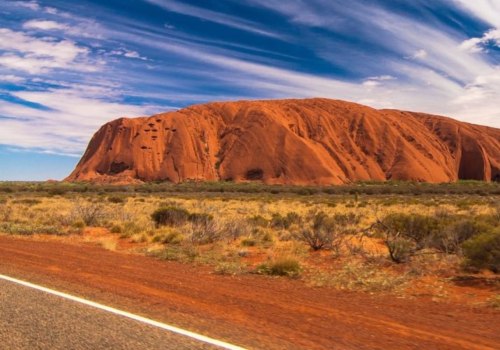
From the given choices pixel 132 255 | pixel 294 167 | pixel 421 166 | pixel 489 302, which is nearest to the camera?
pixel 489 302

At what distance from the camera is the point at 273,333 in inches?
222

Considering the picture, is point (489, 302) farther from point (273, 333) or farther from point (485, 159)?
point (485, 159)

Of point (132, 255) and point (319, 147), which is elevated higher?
point (319, 147)

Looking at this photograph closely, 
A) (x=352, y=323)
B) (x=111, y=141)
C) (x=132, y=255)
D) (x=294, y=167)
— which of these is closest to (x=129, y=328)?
(x=352, y=323)

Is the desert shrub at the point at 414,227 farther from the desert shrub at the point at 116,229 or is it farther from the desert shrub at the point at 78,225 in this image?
the desert shrub at the point at 78,225

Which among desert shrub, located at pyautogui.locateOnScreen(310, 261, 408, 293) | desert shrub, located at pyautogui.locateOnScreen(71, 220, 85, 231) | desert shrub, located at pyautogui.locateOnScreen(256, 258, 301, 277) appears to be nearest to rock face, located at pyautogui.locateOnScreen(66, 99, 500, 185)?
desert shrub, located at pyautogui.locateOnScreen(71, 220, 85, 231)

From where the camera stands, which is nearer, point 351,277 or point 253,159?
point 351,277

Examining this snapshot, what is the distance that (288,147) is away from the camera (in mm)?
94625

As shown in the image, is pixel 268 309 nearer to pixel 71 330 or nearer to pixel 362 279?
pixel 71 330

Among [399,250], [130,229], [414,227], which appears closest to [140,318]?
[399,250]

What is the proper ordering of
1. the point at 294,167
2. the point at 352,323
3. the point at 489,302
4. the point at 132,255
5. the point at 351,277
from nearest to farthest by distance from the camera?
the point at 352,323 → the point at 489,302 → the point at 351,277 → the point at 132,255 → the point at 294,167

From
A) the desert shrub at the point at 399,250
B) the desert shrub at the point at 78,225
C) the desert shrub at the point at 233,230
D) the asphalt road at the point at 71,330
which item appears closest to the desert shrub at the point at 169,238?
the desert shrub at the point at 233,230

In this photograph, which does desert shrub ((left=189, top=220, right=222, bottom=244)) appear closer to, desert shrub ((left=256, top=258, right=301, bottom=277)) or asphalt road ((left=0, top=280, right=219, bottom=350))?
desert shrub ((left=256, top=258, right=301, bottom=277))

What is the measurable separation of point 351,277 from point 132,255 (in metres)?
6.32
